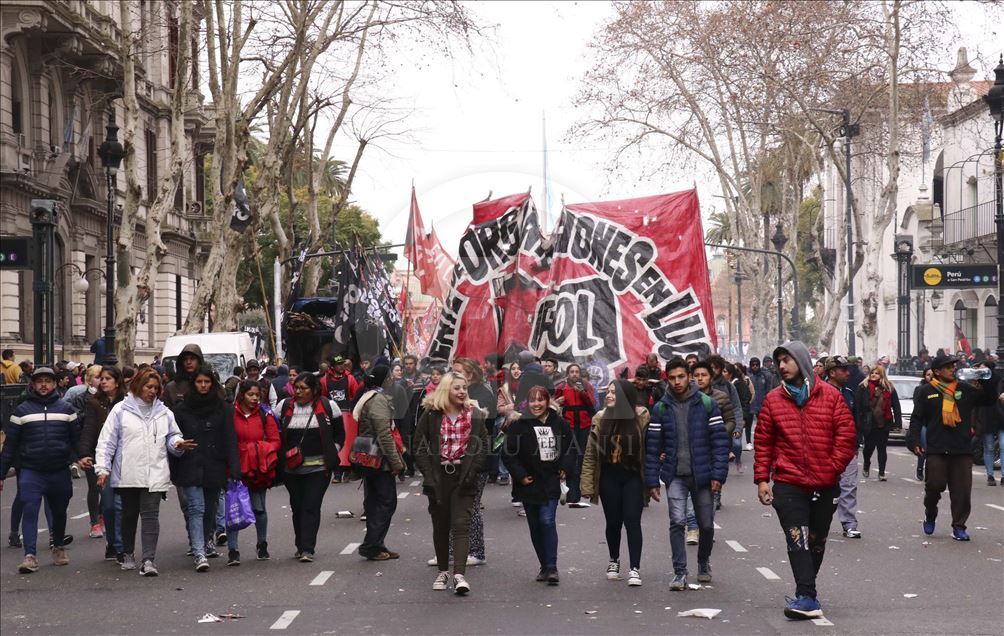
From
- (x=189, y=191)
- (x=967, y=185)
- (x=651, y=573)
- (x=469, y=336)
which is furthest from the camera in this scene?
(x=189, y=191)

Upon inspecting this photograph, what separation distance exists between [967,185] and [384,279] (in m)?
25.9

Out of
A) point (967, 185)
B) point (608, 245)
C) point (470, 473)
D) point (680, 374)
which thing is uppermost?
point (967, 185)

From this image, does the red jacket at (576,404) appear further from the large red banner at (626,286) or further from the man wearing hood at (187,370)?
the man wearing hood at (187,370)

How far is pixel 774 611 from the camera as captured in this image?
9438 mm

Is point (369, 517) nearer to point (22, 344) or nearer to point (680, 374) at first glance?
point (680, 374)

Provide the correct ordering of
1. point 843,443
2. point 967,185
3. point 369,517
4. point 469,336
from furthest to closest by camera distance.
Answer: point 967,185, point 469,336, point 369,517, point 843,443

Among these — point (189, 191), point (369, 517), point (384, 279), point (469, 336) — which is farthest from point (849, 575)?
point (189, 191)

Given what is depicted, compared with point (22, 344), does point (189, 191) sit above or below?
above

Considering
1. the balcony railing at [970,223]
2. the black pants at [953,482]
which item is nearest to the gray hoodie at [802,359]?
the black pants at [953,482]

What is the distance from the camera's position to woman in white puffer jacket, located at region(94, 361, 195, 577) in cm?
1136

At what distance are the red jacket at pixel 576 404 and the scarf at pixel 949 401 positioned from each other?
12.5ft

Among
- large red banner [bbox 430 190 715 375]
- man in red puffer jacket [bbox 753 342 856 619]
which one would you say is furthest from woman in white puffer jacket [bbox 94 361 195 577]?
man in red puffer jacket [bbox 753 342 856 619]

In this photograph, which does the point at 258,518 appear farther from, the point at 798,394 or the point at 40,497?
the point at 798,394

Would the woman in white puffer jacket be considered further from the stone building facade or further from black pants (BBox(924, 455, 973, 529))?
the stone building facade
